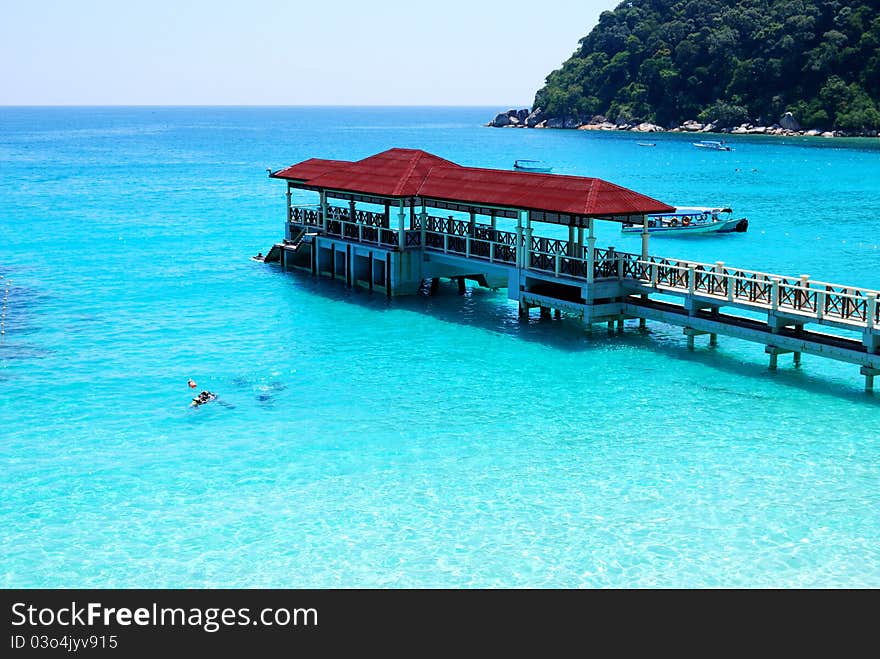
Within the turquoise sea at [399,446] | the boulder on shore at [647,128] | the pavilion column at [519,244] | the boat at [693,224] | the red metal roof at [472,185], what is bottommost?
the turquoise sea at [399,446]

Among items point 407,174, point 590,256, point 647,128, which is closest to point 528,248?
point 590,256

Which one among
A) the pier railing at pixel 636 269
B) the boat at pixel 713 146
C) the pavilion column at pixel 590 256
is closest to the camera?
the pier railing at pixel 636 269

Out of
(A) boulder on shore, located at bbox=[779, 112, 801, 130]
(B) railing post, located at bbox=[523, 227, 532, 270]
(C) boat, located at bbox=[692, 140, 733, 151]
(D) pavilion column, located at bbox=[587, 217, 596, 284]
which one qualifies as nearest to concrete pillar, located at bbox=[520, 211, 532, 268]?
(B) railing post, located at bbox=[523, 227, 532, 270]

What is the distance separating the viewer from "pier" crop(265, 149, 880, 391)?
2784 centimetres

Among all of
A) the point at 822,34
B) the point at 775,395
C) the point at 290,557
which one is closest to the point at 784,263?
the point at 775,395

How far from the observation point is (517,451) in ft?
74.9

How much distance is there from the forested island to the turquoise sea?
127 metres

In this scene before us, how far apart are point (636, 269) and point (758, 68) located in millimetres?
151307

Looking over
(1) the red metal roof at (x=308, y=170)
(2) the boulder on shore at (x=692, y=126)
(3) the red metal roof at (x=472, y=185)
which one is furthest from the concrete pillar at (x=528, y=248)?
(2) the boulder on shore at (x=692, y=126)

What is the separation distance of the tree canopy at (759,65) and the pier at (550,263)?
134 meters

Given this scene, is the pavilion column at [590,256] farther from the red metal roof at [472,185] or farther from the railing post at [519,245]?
the railing post at [519,245]

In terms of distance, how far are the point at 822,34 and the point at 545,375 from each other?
6069 inches

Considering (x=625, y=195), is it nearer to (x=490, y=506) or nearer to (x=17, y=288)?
(x=490, y=506)

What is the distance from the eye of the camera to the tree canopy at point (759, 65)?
159500mm
